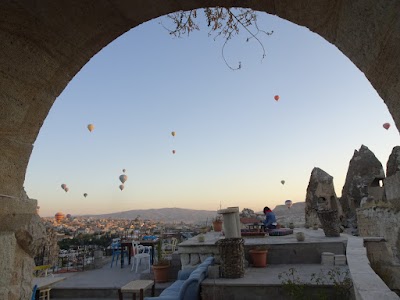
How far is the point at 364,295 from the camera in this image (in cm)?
303

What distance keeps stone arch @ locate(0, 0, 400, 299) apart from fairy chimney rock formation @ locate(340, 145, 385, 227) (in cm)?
2767

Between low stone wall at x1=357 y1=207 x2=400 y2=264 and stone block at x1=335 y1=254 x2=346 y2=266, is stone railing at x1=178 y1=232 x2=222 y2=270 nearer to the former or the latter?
stone block at x1=335 y1=254 x2=346 y2=266

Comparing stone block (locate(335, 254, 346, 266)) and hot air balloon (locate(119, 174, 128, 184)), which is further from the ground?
hot air balloon (locate(119, 174, 128, 184))

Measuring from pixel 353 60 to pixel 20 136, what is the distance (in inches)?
84.8

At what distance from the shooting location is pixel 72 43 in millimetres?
2018

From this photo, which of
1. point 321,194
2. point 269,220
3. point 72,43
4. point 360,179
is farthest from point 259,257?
point 360,179

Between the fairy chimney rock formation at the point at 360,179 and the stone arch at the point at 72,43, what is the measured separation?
27.7 m

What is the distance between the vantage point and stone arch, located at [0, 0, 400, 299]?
57.2 inches

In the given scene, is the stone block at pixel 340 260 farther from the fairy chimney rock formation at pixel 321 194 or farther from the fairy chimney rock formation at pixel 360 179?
the fairy chimney rock formation at pixel 360 179

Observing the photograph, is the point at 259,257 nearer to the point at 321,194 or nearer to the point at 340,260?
the point at 340,260

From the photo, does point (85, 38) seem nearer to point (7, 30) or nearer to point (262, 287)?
point (7, 30)

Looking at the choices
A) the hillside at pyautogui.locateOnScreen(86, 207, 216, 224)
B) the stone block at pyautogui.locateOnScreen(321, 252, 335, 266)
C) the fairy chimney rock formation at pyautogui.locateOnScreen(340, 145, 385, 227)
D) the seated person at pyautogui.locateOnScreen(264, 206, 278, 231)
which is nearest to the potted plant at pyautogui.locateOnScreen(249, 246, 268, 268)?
the stone block at pyautogui.locateOnScreen(321, 252, 335, 266)

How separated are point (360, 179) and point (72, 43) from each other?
30.9 m

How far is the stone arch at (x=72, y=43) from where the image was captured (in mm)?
1452
